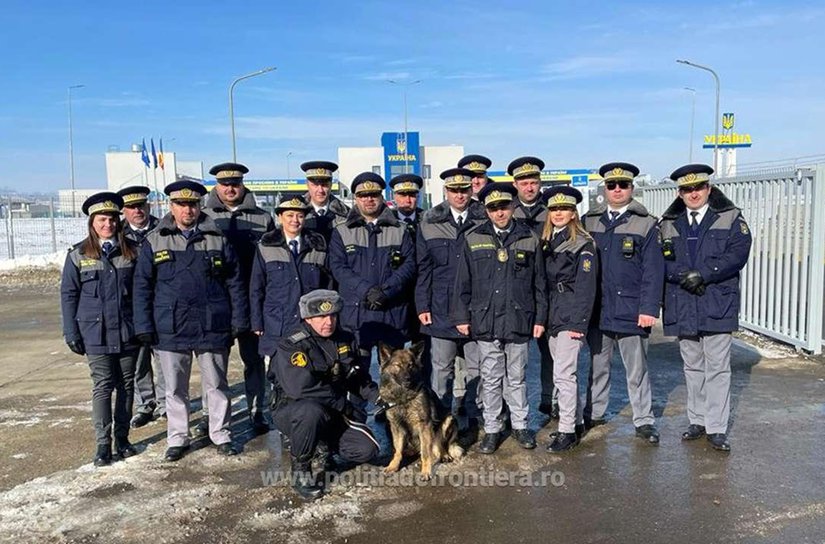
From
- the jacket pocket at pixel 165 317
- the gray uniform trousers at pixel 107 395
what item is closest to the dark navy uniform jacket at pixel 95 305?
the gray uniform trousers at pixel 107 395

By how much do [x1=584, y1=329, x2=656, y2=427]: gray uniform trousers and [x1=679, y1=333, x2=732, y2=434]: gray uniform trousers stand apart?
35 centimetres

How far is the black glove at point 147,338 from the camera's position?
5027 millimetres

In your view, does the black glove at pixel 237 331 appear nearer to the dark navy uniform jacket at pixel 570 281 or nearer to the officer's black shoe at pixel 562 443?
the dark navy uniform jacket at pixel 570 281

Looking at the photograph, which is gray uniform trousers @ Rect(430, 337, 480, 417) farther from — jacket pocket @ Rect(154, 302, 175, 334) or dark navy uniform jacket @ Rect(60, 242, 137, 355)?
dark navy uniform jacket @ Rect(60, 242, 137, 355)

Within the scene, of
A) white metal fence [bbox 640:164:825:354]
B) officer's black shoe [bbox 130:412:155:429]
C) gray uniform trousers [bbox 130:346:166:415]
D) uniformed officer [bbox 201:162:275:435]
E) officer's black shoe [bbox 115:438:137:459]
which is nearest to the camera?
officer's black shoe [bbox 115:438:137:459]

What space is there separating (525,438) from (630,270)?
165cm

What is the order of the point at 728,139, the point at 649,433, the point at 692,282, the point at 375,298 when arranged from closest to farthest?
the point at 692,282 < the point at 375,298 < the point at 649,433 < the point at 728,139

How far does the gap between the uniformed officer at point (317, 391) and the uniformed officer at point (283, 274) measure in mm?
482

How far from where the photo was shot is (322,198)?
6.33m

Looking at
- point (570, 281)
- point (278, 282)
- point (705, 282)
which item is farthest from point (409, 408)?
point (705, 282)

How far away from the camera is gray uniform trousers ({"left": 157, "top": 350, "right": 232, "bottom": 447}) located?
17.1 feet

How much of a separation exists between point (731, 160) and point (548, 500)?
4458 centimetres

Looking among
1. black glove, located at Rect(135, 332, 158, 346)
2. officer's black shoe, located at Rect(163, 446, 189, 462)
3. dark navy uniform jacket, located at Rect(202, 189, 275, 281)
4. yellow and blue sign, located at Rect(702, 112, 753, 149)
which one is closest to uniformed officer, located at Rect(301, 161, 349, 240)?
dark navy uniform jacket, located at Rect(202, 189, 275, 281)

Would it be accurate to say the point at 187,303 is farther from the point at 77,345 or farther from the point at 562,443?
the point at 562,443
